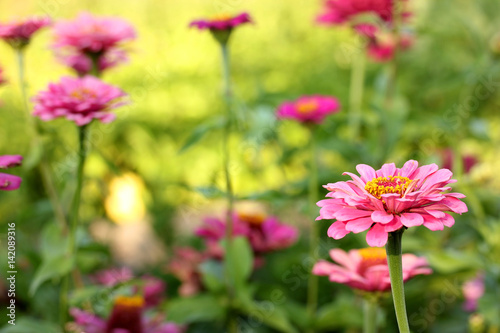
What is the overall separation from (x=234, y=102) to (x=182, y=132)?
4.87 feet

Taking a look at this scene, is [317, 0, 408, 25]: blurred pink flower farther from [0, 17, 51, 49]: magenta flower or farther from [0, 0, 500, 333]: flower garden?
[0, 17, 51, 49]: magenta flower

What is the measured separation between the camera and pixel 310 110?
47.1 inches

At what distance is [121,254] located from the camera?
2010mm

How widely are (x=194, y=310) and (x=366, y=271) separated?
39cm

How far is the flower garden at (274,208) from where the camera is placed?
0.77 m

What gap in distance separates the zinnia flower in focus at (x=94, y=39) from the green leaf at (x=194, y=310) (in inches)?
19.4

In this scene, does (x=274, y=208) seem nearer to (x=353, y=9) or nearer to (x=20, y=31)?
(x=353, y=9)

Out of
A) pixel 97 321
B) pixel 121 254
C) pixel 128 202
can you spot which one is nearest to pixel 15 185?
pixel 97 321

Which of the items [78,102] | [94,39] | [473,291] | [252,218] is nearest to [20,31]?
[94,39]

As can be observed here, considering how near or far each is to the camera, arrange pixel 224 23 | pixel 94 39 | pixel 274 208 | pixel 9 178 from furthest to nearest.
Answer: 1. pixel 274 208
2. pixel 94 39
3. pixel 224 23
4. pixel 9 178

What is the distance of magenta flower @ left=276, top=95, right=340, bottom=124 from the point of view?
1188mm

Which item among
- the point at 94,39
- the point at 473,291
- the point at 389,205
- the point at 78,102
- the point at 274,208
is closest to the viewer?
the point at 389,205

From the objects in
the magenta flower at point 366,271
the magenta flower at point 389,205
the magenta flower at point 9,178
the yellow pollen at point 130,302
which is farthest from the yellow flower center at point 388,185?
the yellow pollen at point 130,302

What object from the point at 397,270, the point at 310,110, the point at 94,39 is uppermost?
the point at 94,39
